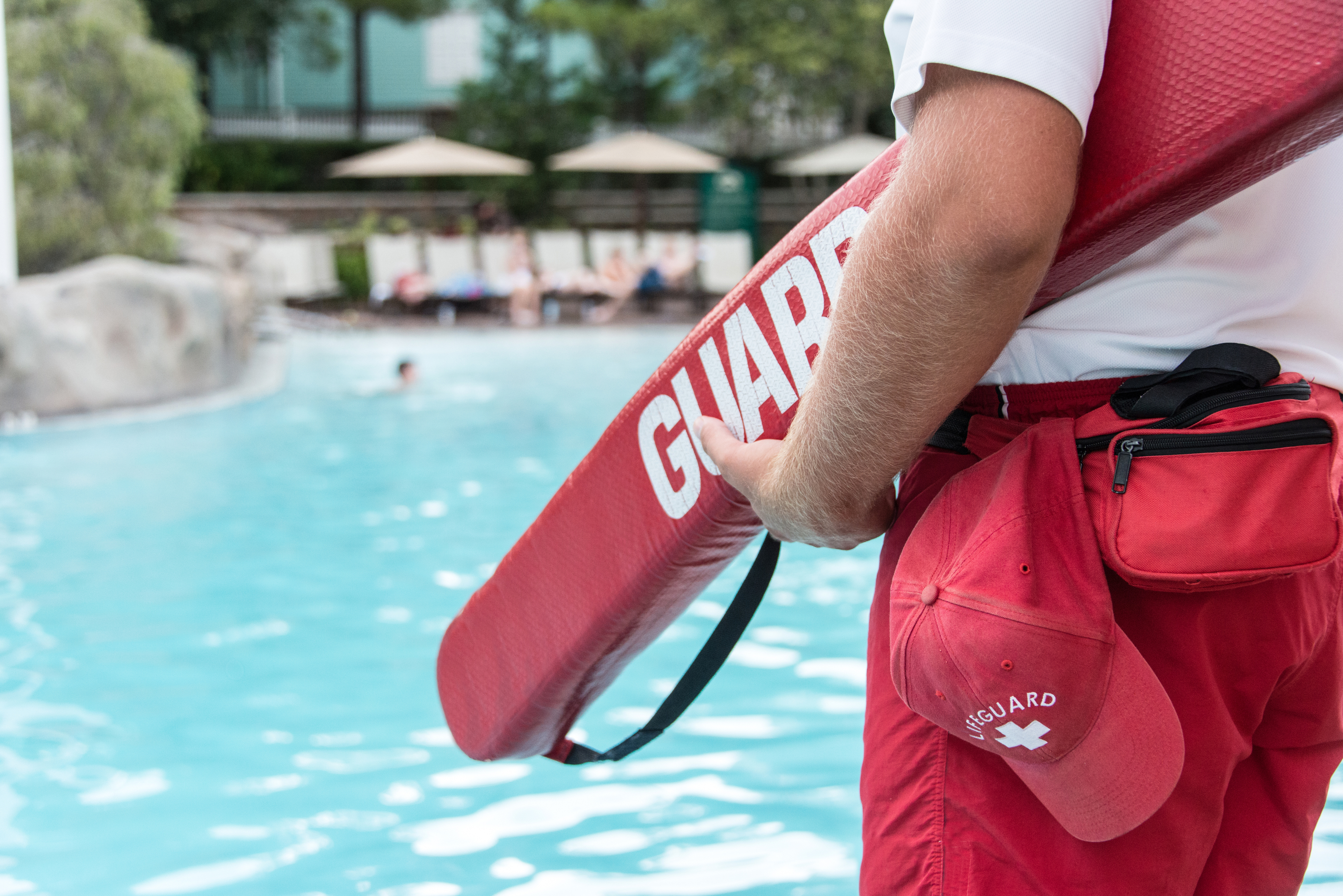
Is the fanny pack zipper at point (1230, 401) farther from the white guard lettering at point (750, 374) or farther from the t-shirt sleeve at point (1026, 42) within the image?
the white guard lettering at point (750, 374)

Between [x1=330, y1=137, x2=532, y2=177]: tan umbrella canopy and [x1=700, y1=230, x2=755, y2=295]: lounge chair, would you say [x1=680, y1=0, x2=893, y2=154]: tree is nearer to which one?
[x1=700, y1=230, x2=755, y2=295]: lounge chair

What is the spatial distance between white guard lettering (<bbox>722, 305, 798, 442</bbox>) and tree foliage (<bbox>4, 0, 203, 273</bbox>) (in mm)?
9875

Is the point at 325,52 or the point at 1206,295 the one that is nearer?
the point at 1206,295

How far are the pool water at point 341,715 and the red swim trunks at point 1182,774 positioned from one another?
4.82 feet

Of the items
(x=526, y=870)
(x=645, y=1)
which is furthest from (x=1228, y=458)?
(x=645, y=1)

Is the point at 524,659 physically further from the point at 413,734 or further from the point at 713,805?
the point at 413,734

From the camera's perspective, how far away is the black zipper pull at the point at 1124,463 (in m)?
0.96

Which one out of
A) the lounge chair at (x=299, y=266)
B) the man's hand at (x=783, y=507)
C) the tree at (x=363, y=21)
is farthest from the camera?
the tree at (x=363, y=21)

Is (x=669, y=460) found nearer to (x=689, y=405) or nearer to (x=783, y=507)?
(x=689, y=405)

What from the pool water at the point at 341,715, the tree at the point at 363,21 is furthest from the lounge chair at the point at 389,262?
the pool water at the point at 341,715

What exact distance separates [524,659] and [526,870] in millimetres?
1029

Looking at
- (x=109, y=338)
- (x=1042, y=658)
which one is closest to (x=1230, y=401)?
(x=1042, y=658)

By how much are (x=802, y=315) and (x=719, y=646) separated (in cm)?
41

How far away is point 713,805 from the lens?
285 cm
